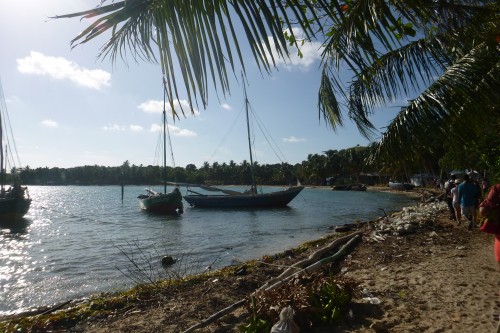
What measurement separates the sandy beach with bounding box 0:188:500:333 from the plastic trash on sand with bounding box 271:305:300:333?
1.55 feet

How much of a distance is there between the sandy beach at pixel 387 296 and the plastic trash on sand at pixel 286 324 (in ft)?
1.55

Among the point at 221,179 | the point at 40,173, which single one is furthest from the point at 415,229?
the point at 40,173

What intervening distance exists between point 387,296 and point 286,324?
2079 mm

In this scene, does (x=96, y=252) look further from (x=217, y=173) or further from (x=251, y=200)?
(x=217, y=173)

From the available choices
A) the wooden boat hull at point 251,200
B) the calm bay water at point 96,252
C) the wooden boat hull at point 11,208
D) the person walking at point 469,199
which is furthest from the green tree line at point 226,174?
the person walking at point 469,199

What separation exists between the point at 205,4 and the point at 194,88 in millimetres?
370

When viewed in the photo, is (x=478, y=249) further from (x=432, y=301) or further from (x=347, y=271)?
(x=432, y=301)

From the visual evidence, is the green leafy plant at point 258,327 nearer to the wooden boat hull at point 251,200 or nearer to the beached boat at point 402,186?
the wooden boat hull at point 251,200

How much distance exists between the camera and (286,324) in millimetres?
4000

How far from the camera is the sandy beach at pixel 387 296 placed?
14.6 ft

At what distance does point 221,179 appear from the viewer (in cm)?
12700

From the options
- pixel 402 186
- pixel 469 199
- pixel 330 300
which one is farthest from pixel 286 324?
pixel 402 186

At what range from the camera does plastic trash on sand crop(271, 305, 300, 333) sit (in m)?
3.94

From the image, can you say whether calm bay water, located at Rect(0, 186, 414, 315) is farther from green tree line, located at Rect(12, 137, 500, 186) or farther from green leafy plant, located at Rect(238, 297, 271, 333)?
green tree line, located at Rect(12, 137, 500, 186)
